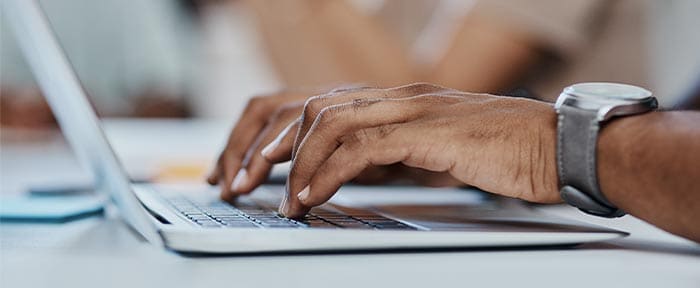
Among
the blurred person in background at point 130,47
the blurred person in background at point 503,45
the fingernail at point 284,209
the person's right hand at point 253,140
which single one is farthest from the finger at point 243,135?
the blurred person in background at point 130,47

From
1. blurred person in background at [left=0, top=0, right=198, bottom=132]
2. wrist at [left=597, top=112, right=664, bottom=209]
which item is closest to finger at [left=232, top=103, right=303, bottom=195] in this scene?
wrist at [left=597, top=112, right=664, bottom=209]

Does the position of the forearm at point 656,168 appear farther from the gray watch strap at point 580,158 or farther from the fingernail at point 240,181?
the fingernail at point 240,181

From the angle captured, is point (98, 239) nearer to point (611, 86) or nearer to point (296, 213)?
point (296, 213)

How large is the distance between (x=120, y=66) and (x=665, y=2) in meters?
2.52

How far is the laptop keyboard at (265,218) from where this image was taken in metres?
0.48

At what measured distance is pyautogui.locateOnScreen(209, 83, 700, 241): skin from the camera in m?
0.46

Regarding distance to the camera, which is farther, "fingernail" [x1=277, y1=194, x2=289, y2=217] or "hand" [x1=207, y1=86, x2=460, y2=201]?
"hand" [x1=207, y1=86, x2=460, y2=201]

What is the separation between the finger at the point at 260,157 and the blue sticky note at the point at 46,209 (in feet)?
0.35

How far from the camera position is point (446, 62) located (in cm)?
152

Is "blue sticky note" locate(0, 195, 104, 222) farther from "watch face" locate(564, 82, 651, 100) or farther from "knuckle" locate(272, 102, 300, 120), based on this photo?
"watch face" locate(564, 82, 651, 100)

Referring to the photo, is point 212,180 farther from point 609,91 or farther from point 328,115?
point 609,91

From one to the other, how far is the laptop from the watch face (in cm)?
8

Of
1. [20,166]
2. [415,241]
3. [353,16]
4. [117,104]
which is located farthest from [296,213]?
[117,104]

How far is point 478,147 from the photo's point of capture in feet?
1.65
